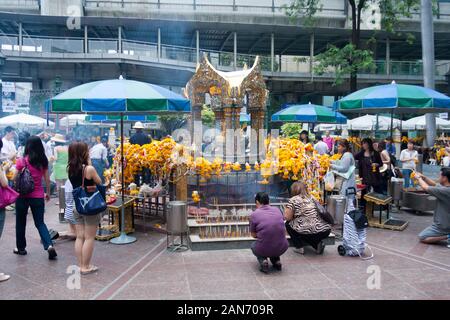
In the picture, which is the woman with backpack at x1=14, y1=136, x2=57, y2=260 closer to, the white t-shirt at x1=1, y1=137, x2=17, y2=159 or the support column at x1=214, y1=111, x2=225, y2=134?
the white t-shirt at x1=1, y1=137, x2=17, y2=159

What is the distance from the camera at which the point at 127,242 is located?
649cm

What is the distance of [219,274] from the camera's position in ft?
16.7

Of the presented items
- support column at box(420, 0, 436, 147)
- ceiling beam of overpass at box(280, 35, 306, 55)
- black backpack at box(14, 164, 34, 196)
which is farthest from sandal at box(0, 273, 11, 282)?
ceiling beam of overpass at box(280, 35, 306, 55)

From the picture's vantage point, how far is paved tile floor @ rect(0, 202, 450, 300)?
14.7ft

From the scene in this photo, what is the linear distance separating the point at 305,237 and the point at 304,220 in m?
0.26

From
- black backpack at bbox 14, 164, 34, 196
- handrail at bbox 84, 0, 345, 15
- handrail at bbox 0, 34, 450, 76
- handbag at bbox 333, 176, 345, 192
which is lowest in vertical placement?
handbag at bbox 333, 176, 345, 192

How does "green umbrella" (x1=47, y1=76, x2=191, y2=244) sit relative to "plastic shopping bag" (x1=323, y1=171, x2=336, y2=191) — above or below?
above

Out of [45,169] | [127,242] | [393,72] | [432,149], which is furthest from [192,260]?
[393,72]

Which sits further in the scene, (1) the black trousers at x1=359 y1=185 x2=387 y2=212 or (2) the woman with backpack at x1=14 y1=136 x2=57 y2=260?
(1) the black trousers at x1=359 y1=185 x2=387 y2=212

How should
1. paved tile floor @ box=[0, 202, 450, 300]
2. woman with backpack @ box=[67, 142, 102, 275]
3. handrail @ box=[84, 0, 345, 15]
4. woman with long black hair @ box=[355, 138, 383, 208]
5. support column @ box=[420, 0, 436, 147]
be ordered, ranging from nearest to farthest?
paved tile floor @ box=[0, 202, 450, 300], woman with backpack @ box=[67, 142, 102, 275], woman with long black hair @ box=[355, 138, 383, 208], support column @ box=[420, 0, 436, 147], handrail @ box=[84, 0, 345, 15]

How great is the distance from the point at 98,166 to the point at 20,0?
60.7 feet

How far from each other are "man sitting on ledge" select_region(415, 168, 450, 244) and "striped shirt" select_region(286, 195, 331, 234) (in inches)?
78.4

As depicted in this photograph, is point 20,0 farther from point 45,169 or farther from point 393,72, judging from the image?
point 393,72

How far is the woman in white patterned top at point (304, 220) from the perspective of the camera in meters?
5.78
